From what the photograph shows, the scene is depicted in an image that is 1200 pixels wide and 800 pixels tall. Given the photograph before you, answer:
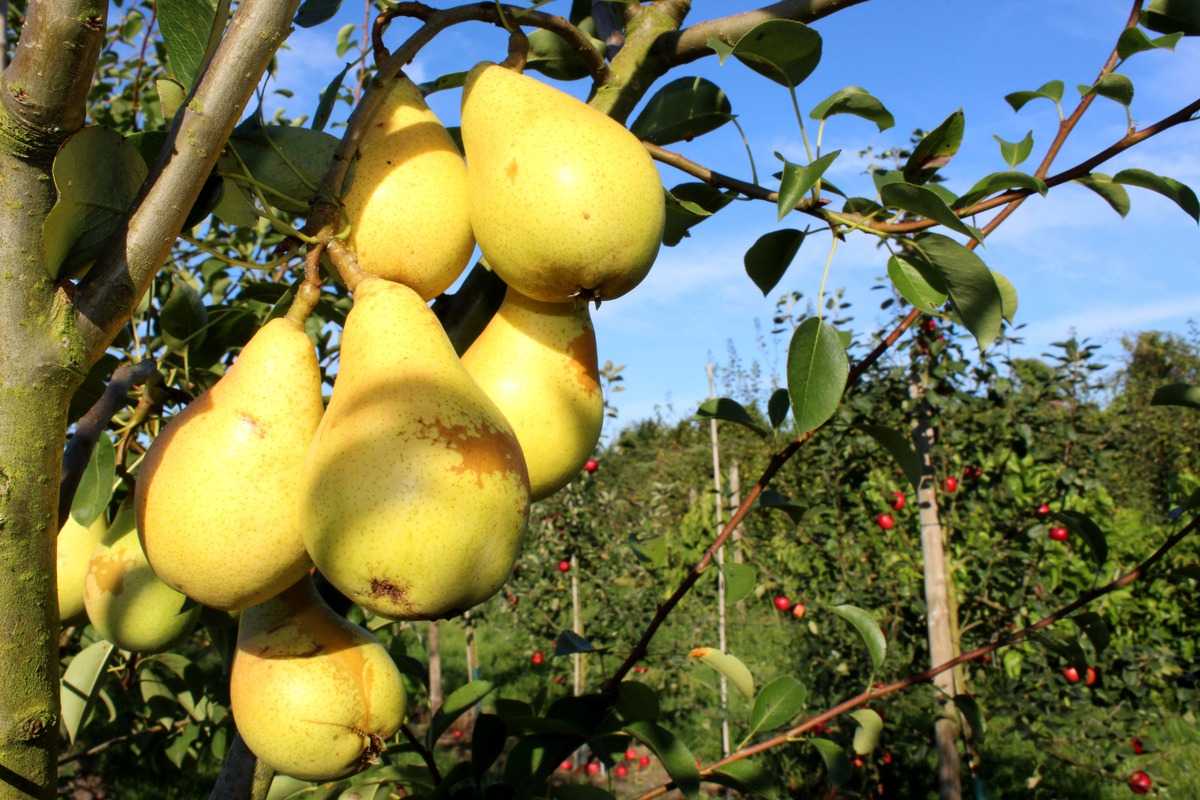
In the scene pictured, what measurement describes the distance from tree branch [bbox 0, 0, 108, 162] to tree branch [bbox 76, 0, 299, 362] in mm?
62

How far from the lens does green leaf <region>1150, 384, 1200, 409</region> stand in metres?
1.55

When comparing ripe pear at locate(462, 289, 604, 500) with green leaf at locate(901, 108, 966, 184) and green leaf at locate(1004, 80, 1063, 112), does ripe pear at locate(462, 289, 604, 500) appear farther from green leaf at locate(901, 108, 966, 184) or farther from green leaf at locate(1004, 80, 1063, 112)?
green leaf at locate(1004, 80, 1063, 112)

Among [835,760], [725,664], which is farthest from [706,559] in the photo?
[835,760]

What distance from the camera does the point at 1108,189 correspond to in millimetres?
1049

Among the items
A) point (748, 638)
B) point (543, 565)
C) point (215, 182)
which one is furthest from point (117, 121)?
point (748, 638)

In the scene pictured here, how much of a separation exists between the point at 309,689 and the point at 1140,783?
160 inches

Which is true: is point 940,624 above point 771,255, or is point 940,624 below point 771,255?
below

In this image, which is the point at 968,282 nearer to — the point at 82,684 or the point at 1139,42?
the point at 1139,42

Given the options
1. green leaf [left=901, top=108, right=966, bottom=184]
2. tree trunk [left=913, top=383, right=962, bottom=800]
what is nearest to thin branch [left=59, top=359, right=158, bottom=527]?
green leaf [left=901, top=108, right=966, bottom=184]

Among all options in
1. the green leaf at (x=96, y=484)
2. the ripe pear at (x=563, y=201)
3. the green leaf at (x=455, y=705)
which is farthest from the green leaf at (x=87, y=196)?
the green leaf at (x=455, y=705)

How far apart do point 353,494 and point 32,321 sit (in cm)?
25

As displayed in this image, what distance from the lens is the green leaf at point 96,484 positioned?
100cm

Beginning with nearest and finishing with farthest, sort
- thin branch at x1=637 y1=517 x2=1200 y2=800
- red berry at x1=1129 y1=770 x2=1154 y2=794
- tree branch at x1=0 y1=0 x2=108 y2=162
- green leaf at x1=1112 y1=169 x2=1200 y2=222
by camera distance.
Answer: tree branch at x1=0 y1=0 x2=108 y2=162, green leaf at x1=1112 y1=169 x2=1200 y2=222, thin branch at x1=637 y1=517 x2=1200 y2=800, red berry at x1=1129 y1=770 x2=1154 y2=794

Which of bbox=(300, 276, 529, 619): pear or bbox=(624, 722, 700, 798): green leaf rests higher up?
bbox=(300, 276, 529, 619): pear
